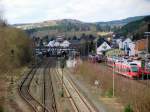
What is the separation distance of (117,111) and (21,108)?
7.47 meters

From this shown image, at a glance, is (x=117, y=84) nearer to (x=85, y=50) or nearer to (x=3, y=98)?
(x=3, y=98)

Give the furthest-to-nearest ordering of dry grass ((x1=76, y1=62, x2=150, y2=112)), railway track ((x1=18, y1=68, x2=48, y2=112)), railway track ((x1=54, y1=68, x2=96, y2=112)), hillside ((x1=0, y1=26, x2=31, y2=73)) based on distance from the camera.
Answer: hillside ((x1=0, y1=26, x2=31, y2=73)) < railway track ((x1=18, y1=68, x2=48, y2=112)) < railway track ((x1=54, y1=68, x2=96, y2=112)) < dry grass ((x1=76, y1=62, x2=150, y2=112))

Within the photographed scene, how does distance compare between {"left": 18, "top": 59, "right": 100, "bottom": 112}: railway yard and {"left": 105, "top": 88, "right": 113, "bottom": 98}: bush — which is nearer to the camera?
{"left": 18, "top": 59, "right": 100, "bottom": 112}: railway yard

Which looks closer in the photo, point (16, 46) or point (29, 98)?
point (29, 98)

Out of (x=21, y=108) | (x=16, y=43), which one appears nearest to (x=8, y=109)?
(x=21, y=108)

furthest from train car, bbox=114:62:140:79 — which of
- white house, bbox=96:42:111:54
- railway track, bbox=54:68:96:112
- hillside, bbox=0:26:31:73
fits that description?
white house, bbox=96:42:111:54

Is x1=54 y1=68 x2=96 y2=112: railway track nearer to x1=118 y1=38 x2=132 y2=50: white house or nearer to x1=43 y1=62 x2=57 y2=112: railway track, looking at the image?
x1=43 y1=62 x2=57 y2=112: railway track

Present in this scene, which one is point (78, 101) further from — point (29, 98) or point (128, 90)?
point (29, 98)

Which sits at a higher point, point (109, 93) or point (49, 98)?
point (109, 93)

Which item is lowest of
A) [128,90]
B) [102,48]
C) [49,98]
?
[102,48]

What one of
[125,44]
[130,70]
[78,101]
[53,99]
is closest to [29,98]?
[53,99]

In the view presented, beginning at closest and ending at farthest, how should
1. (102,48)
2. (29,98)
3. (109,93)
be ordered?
(109,93) < (29,98) < (102,48)

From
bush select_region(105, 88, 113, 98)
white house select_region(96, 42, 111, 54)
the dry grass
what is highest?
the dry grass

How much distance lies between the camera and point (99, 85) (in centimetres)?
4853
